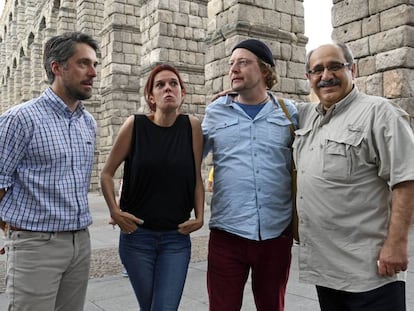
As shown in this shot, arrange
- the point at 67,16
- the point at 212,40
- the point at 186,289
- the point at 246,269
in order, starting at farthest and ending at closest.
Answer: the point at 67,16, the point at 212,40, the point at 186,289, the point at 246,269

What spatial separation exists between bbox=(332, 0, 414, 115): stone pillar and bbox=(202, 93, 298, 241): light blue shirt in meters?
5.34

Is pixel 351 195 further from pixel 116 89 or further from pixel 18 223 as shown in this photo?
pixel 116 89

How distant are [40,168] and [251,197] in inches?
44.3

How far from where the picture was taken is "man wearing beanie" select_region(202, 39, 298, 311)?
2.37 metres

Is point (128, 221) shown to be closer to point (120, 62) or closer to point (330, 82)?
point (330, 82)

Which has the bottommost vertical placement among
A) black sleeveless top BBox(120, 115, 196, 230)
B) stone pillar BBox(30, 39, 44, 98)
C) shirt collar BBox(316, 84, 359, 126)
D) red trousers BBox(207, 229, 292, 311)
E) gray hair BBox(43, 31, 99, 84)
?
red trousers BBox(207, 229, 292, 311)

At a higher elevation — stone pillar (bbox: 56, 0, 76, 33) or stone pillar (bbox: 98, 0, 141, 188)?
stone pillar (bbox: 56, 0, 76, 33)

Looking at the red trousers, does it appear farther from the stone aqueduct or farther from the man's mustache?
the stone aqueduct

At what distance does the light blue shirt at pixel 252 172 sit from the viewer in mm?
2365

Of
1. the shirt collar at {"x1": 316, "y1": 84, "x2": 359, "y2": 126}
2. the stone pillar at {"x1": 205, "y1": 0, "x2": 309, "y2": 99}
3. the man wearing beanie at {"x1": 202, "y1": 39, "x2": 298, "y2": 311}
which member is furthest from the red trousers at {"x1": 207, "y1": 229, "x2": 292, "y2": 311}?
the stone pillar at {"x1": 205, "y1": 0, "x2": 309, "y2": 99}

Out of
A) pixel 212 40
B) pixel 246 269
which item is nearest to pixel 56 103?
pixel 246 269

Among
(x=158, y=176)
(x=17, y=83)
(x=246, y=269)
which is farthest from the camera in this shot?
(x=17, y=83)

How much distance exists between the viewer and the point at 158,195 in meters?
2.34

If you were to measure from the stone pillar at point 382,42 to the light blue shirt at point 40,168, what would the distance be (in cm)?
622
